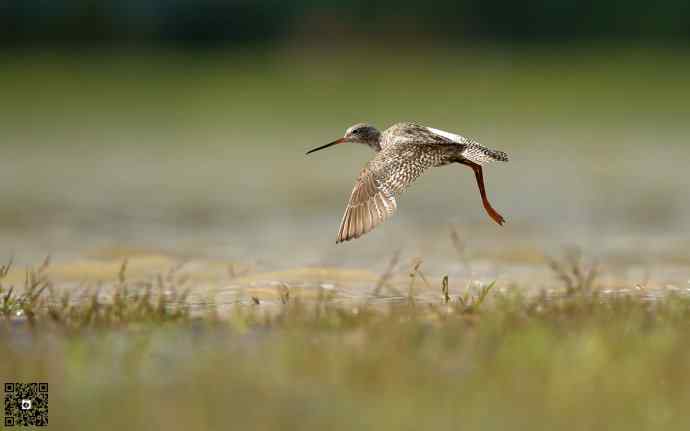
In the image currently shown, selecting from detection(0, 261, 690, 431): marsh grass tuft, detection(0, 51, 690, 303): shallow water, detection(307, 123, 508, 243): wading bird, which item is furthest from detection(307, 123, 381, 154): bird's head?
detection(0, 261, 690, 431): marsh grass tuft

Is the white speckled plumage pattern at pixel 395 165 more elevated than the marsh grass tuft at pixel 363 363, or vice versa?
the white speckled plumage pattern at pixel 395 165

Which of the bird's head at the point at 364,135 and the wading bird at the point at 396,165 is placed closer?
the wading bird at the point at 396,165

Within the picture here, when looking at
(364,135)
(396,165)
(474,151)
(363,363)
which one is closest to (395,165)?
(396,165)

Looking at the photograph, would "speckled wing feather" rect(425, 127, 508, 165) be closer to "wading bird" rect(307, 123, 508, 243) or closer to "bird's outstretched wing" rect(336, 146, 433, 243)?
"wading bird" rect(307, 123, 508, 243)

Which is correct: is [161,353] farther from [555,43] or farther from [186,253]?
[555,43]

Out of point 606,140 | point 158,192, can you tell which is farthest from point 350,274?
point 606,140

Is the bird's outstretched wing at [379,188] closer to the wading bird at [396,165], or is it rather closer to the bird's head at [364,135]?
the wading bird at [396,165]

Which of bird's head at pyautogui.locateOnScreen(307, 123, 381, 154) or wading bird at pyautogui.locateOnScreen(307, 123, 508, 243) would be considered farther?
bird's head at pyautogui.locateOnScreen(307, 123, 381, 154)

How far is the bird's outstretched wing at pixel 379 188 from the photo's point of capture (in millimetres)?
8719

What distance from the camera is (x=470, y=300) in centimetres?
898

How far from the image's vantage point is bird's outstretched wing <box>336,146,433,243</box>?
343 inches

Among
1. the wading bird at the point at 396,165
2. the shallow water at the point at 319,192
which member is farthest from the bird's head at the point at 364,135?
the shallow water at the point at 319,192

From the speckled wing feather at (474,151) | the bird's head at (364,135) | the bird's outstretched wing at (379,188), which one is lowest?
the bird's outstretched wing at (379,188)

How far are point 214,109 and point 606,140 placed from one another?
10.8 metres
